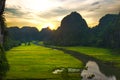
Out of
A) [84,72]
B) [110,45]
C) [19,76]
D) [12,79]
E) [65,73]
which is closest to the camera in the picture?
[65,73]

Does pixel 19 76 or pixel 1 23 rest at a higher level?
pixel 1 23

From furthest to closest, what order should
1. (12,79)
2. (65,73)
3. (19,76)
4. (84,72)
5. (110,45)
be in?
(110,45), (84,72), (19,76), (12,79), (65,73)

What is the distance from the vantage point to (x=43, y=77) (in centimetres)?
6194

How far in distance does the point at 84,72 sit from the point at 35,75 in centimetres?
1380

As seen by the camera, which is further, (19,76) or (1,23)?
(19,76)

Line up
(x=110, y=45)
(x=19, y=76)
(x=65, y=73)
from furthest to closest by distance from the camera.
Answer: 1. (x=110, y=45)
2. (x=19, y=76)
3. (x=65, y=73)

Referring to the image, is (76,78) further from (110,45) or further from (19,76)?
(110,45)

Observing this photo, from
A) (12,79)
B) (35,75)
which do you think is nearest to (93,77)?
(35,75)

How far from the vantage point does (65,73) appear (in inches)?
→ 1535

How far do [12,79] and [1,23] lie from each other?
72.4 feet

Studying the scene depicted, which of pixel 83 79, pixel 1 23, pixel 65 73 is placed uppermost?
pixel 1 23

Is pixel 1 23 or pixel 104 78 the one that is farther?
pixel 104 78

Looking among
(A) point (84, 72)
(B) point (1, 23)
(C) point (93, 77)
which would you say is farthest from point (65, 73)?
(A) point (84, 72)

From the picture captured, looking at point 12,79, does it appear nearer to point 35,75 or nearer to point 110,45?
point 35,75
